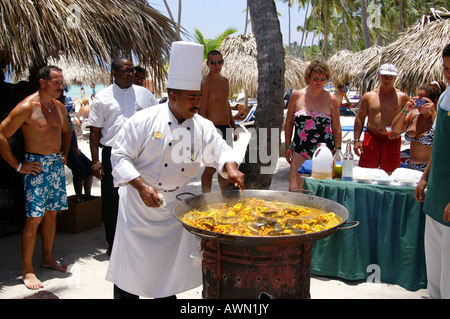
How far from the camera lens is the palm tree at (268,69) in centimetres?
596

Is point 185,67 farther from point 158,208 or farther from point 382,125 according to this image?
point 382,125

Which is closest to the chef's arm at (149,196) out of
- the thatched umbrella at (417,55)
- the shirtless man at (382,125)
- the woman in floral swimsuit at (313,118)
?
the woman in floral swimsuit at (313,118)

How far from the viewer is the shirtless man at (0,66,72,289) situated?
389cm

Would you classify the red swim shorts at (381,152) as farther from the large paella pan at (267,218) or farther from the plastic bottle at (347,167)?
the large paella pan at (267,218)

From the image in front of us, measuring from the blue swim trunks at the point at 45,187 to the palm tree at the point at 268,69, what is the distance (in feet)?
9.78

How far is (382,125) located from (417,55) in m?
3.41

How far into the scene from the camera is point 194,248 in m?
2.97

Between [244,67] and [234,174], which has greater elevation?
[244,67]

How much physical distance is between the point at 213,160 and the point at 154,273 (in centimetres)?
89

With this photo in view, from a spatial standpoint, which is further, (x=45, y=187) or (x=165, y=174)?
(x=45, y=187)

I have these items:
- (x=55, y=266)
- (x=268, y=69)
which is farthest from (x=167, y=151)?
(x=268, y=69)

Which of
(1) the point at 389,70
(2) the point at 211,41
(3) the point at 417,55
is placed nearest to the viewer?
(1) the point at 389,70

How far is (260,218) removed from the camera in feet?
8.32

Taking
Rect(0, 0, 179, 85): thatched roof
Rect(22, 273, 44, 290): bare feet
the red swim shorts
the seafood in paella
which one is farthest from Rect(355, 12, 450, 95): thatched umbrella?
Rect(22, 273, 44, 290): bare feet
